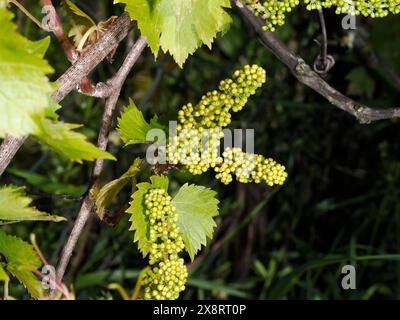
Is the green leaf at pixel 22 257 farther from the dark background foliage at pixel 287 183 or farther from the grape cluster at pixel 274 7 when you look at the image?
the dark background foliage at pixel 287 183

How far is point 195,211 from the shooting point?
132cm

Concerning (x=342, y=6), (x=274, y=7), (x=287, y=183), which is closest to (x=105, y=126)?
(x=274, y=7)

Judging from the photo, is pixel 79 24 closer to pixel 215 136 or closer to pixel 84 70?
pixel 84 70

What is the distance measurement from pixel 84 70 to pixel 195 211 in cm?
37

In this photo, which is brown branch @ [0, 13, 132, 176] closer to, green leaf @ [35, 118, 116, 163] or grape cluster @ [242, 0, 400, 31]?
green leaf @ [35, 118, 116, 163]

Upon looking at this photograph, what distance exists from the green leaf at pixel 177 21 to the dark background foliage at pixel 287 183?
112 centimetres

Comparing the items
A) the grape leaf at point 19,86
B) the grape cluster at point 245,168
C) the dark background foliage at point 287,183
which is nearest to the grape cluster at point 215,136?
the grape cluster at point 245,168

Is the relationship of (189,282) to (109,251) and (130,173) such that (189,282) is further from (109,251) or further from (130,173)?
(130,173)

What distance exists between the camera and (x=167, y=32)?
46.3 inches

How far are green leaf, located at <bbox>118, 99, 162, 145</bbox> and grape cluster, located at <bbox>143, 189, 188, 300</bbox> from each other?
14 cm

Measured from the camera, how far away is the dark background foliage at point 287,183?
2371 mm

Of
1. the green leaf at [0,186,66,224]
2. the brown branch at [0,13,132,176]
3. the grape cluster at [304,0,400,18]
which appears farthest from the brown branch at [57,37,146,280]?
the grape cluster at [304,0,400,18]

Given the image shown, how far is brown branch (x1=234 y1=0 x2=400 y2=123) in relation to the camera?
1410 millimetres

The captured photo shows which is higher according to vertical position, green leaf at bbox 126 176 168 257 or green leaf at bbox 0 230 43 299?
green leaf at bbox 126 176 168 257
